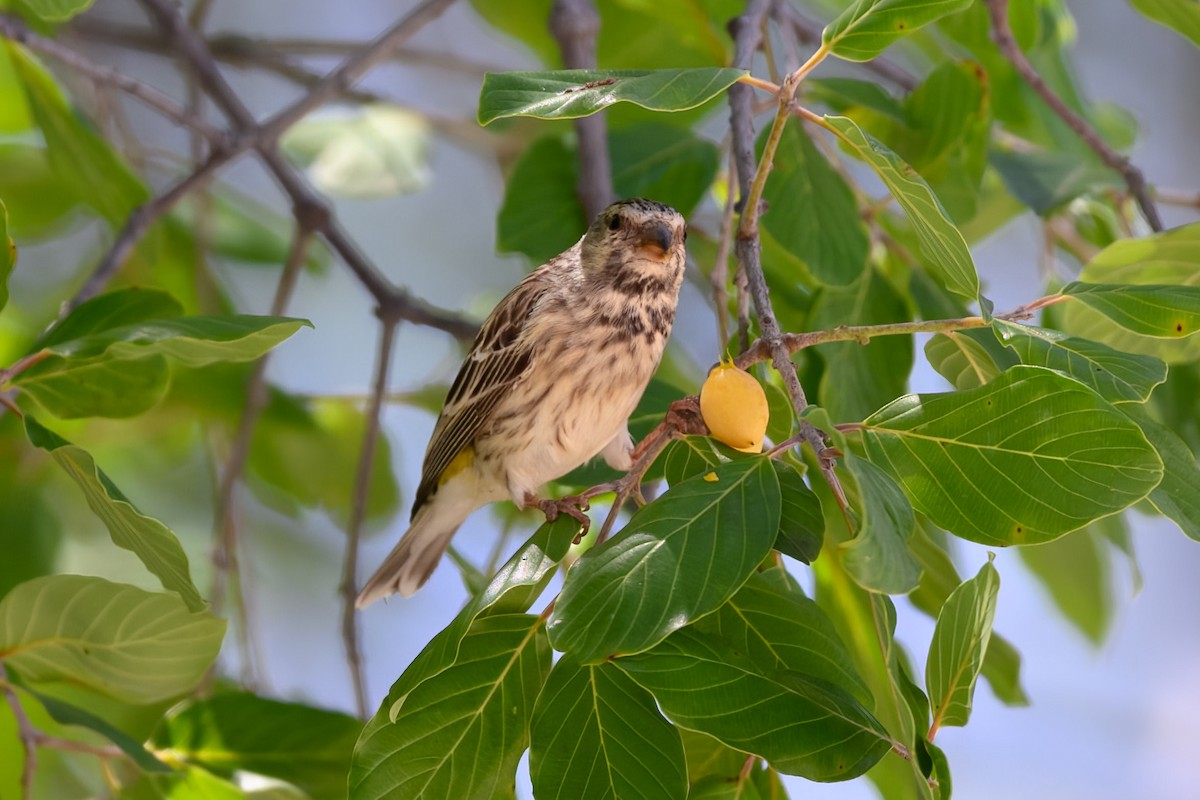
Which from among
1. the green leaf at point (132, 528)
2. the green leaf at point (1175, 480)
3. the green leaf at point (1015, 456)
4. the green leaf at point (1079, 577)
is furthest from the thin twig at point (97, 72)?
the green leaf at point (1079, 577)

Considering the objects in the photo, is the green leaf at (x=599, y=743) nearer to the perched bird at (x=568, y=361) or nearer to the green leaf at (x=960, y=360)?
the green leaf at (x=960, y=360)

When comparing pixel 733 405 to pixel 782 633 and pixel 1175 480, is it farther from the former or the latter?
pixel 1175 480

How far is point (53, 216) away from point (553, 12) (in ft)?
4.23

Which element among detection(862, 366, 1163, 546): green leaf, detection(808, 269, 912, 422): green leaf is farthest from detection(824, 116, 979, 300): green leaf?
detection(808, 269, 912, 422): green leaf

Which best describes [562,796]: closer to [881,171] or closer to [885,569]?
[885,569]

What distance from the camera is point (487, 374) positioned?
231cm

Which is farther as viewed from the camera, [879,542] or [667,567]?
[667,567]

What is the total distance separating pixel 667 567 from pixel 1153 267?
1055 millimetres

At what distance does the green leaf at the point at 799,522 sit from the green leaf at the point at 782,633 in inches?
2.8

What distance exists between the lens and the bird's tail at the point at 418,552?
2533 millimetres

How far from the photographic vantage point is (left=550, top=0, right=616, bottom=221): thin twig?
229cm

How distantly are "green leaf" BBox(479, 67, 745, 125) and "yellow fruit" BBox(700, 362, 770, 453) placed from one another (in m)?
0.31

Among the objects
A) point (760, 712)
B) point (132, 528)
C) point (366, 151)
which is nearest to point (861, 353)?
point (760, 712)

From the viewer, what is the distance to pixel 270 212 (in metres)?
3.99
